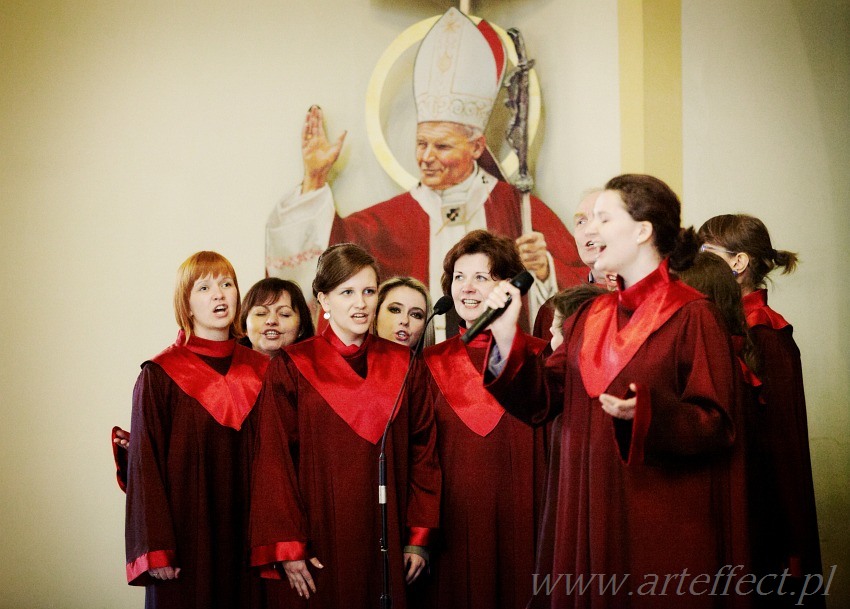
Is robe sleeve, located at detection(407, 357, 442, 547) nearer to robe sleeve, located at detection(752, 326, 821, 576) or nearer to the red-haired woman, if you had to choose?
the red-haired woman

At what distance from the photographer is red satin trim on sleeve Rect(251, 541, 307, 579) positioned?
2912 millimetres

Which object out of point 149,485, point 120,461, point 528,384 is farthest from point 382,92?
point 528,384

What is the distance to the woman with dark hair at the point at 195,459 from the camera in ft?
10.2

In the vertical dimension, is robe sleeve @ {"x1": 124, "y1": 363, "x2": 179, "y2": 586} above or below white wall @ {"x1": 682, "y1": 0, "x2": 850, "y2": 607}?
below

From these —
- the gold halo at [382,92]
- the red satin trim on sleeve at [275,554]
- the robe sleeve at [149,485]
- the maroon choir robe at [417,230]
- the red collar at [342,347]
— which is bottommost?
the red satin trim on sleeve at [275,554]

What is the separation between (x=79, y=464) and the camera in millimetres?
4910

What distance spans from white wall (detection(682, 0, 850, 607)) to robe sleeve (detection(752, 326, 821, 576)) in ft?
6.70

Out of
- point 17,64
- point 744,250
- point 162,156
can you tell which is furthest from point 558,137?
point 17,64

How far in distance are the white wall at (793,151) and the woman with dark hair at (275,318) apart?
2.54 meters

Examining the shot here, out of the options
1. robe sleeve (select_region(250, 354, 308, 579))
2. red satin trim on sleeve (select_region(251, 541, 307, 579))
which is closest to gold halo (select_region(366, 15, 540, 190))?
robe sleeve (select_region(250, 354, 308, 579))

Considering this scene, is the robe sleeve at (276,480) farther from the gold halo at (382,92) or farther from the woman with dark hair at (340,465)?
the gold halo at (382,92)

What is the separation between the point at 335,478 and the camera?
3.04 m

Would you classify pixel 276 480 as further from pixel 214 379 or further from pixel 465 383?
pixel 465 383

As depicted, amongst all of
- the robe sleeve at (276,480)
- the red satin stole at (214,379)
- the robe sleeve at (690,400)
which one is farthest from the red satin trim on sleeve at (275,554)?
the robe sleeve at (690,400)
